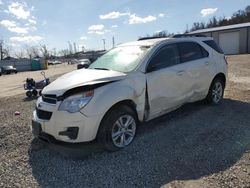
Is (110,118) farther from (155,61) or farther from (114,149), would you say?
(155,61)

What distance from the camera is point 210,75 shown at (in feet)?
20.7

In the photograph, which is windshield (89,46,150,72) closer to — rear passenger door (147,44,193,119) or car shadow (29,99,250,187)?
rear passenger door (147,44,193,119)

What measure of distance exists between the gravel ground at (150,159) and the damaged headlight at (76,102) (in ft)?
2.36

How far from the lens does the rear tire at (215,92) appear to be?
6.51 metres

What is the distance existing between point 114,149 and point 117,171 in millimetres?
582

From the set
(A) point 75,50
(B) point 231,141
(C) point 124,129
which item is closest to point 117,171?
(C) point 124,129

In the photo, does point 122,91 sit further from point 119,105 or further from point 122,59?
point 122,59

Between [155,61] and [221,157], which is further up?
[155,61]

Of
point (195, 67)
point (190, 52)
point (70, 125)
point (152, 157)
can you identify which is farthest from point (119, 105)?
point (190, 52)

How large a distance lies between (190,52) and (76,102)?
3.06 meters

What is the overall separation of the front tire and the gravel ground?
146 mm

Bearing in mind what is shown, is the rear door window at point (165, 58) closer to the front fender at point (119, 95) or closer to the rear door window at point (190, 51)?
Answer: the rear door window at point (190, 51)

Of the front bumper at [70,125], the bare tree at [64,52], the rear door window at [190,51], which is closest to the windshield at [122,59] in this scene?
the rear door window at [190,51]

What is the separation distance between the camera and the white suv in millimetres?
4004
